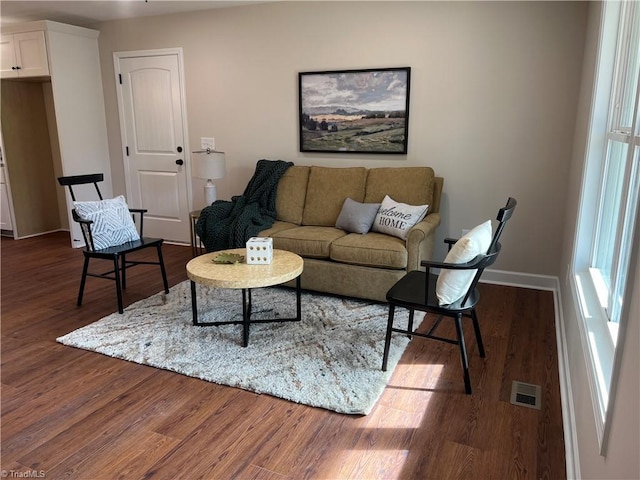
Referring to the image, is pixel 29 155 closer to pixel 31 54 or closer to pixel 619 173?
pixel 31 54

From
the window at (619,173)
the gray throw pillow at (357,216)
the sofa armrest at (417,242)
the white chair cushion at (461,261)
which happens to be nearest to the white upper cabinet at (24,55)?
the gray throw pillow at (357,216)

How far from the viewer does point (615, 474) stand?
3.62 ft

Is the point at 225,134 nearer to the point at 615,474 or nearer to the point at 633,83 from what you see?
the point at 633,83

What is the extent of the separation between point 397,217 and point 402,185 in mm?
398

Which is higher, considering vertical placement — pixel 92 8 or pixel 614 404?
pixel 92 8

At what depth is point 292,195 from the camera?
4121mm

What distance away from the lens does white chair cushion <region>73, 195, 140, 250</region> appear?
3.27 metres

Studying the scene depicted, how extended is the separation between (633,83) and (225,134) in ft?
11.8

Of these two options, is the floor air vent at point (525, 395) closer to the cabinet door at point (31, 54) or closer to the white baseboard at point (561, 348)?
the white baseboard at point (561, 348)

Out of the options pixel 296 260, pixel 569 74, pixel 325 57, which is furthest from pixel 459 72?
pixel 296 260

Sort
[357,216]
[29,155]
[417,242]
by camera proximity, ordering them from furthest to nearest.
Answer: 1. [29,155]
2. [357,216]
3. [417,242]

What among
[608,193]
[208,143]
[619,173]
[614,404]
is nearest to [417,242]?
[608,193]

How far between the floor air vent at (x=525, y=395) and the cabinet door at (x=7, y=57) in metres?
5.56

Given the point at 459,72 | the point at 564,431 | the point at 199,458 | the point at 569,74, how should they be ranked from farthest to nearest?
the point at 459,72 < the point at 569,74 < the point at 564,431 < the point at 199,458
